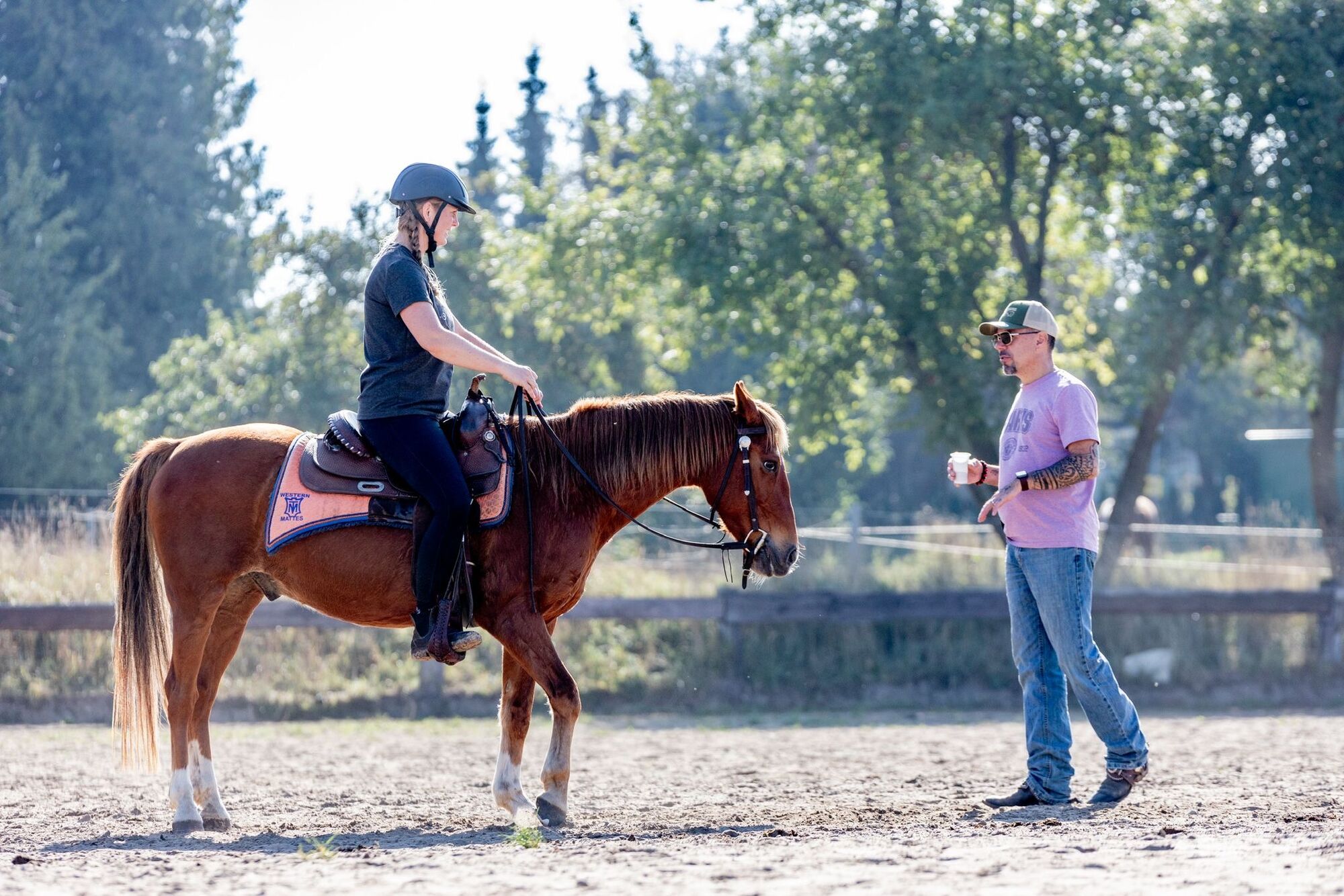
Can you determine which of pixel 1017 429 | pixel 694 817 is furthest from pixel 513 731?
pixel 1017 429

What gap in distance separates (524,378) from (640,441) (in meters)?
0.74

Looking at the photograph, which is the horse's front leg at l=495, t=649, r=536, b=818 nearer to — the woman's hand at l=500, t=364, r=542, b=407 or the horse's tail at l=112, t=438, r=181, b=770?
the woman's hand at l=500, t=364, r=542, b=407

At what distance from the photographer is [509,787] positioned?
5809 mm

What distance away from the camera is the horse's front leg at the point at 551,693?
18.3 ft

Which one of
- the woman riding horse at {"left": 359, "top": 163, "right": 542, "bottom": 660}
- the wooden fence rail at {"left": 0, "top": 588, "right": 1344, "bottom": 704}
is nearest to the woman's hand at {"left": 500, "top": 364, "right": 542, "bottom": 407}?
the woman riding horse at {"left": 359, "top": 163, "right": 542, "bottom": 660}

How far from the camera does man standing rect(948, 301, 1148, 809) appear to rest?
19.3ft

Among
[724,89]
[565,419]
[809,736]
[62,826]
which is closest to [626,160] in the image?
[724,89]

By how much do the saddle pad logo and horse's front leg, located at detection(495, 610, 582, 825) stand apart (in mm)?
1051

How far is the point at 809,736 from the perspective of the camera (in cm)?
993

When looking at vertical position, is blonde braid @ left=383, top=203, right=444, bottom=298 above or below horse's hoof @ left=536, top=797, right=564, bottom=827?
above

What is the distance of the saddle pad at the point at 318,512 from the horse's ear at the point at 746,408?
152 centimetres

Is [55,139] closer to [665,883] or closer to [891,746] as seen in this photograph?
[891,746]

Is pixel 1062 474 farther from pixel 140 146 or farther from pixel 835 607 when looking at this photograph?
pixel 140 146

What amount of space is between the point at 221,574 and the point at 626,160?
11593mm
